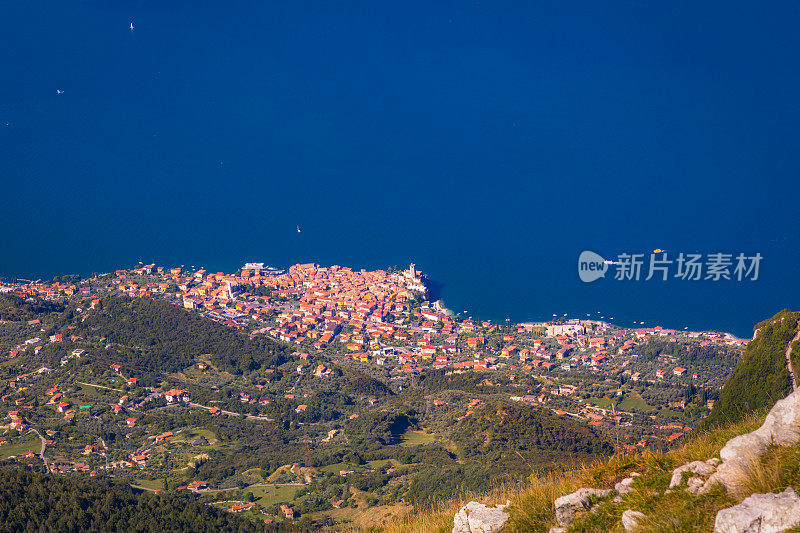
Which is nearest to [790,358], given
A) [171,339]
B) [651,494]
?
[651,494]

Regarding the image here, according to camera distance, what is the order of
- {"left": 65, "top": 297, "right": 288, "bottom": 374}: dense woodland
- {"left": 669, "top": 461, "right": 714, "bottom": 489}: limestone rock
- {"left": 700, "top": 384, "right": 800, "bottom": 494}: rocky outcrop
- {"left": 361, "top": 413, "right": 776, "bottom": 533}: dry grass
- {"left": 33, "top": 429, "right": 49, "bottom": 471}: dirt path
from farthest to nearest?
1. {"left": 65, "top": 297, "right": 288, "bottom": 374}: dense woodland
2. {"left": 33, "top": 429, "right": 49, "bottom": 471}: dirt path
3. {"left": 669, "top": 461, "right": 714, "bottom": 489}: limestone rock
4. {"left": 700, "top": 384, "right": 800, "bottom": 494}: rocky outcrop
5. {"left": 361, "top": 413, "right": 776, "bottom": 533}: dry grass

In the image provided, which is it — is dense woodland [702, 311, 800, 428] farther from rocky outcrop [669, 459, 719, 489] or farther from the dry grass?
rocky outcrop [669, 459, 719, 489]

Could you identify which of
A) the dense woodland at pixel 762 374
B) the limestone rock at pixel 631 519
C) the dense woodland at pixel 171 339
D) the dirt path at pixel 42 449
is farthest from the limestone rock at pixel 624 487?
the dense woodland at pixel 171 339

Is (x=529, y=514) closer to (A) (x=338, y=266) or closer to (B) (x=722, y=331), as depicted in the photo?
(B) (x=722, y=331)

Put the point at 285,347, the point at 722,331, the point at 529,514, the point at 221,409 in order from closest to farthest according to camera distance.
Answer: the point at 529,514 → the point at 221,409 → the point at 285,347 → the point at 722,331

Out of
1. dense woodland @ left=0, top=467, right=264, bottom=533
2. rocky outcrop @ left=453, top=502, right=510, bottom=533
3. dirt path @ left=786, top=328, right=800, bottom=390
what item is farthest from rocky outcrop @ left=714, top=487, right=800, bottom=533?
dirt path @ left=786, top=328, right=800, bottom=390

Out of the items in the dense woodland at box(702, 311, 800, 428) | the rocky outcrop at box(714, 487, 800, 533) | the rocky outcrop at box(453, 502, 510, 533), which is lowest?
the rocky outcrop at box(453, 502, 510, 533)

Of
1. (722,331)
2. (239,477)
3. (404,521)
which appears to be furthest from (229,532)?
(722,331)
